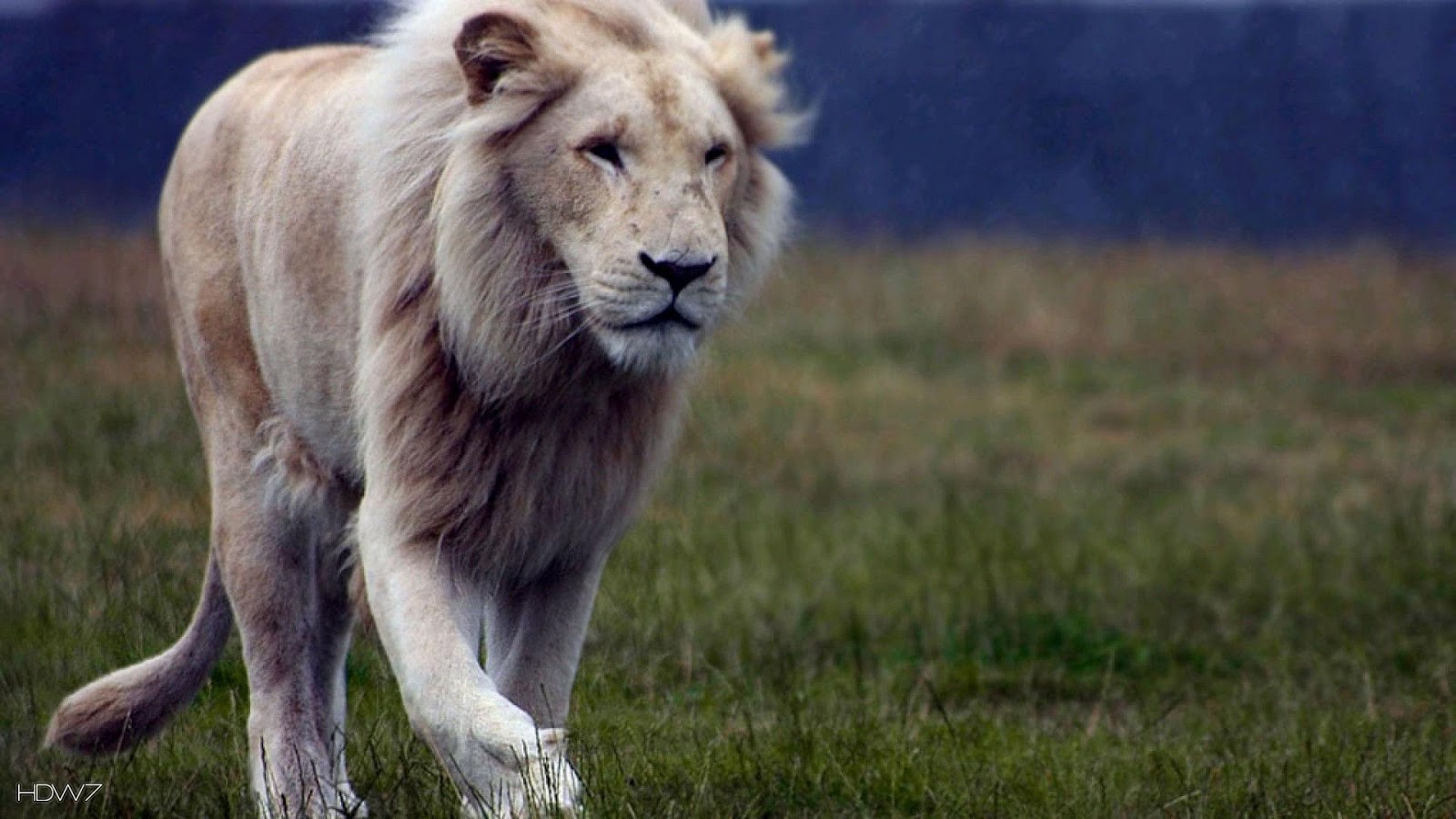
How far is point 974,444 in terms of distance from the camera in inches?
371

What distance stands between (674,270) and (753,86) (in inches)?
24.1

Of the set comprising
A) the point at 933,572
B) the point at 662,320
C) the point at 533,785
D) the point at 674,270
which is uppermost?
the point at 674,270

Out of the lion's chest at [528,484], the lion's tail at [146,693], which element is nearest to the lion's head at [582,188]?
the lion's chest at [528,484]

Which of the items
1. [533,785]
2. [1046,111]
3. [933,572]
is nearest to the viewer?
[533,785]

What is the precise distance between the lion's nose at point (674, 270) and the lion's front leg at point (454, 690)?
74cm

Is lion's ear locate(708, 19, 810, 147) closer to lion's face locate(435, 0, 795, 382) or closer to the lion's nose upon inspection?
lion's face locate(435, 0, 795, 382)

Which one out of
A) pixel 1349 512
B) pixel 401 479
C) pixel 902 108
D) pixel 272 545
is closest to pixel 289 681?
pixel 272 545

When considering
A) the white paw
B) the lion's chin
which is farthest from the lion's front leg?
the lion's chin

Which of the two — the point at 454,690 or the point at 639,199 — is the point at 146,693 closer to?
the point at 454,690

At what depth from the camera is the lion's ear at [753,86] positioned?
3.94 metres

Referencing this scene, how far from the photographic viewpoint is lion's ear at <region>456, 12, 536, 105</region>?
12.2 ft

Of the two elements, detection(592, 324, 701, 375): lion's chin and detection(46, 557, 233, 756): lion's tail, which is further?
detection(46, 557, 233, 756): lion's tail

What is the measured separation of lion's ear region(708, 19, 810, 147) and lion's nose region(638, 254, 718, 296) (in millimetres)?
517

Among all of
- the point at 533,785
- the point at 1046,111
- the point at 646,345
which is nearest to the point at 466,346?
the point at 646,345
